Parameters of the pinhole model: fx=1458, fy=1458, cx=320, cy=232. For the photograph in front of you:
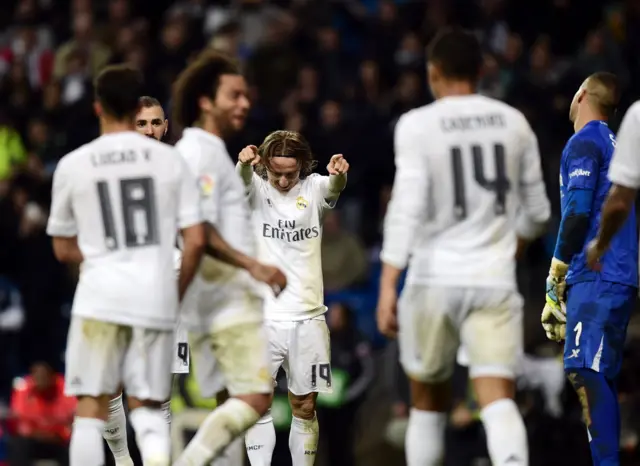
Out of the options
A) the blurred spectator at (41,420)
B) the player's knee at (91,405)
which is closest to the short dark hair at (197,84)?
the player's knee at (91,405)

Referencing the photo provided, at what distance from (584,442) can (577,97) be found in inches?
199

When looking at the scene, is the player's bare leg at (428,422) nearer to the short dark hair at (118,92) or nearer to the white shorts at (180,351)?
the short dark hair at (118,92)

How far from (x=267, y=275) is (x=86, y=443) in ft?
4.33

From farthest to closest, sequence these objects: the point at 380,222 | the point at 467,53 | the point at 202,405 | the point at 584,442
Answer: the point at 380,222 < the point at 202,405 < the point at 584,442 < the point at 467,53

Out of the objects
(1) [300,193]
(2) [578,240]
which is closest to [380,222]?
(1) [300,193]

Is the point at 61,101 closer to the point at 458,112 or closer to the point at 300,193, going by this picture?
the point at 300,193

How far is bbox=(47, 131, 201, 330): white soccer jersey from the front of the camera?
7.65 m

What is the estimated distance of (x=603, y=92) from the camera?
9320 mm

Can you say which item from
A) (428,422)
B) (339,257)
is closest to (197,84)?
(428,422)

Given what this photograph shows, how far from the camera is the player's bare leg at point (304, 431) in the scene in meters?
10.1

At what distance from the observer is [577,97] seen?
9.49m

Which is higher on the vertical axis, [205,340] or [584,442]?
[205,340]

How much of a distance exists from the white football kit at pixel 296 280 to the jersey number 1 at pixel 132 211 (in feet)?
8.43

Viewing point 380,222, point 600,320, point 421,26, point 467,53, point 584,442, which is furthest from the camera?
point 421,26
